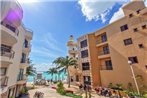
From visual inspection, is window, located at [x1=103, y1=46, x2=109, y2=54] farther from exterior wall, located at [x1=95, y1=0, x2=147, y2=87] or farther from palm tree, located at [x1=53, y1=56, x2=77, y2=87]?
palm tree, located at [x1=53, y1=56, x2=77, y2=87]

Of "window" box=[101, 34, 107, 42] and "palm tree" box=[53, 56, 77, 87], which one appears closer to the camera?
"window" box=[101, 34, 107, 42]

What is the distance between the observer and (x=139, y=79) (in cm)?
1817

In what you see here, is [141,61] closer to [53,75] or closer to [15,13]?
[15,13]

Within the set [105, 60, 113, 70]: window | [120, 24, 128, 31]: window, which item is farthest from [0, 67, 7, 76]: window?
[120, 24, 128, 31]: window

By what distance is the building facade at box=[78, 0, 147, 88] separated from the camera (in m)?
18.9

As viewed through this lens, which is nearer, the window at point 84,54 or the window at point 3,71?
the window at point 3,71

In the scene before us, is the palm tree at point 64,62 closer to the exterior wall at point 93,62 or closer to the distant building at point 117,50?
the distant building at point 117,50

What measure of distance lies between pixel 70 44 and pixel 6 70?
24833 mm

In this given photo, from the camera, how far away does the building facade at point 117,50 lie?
62.1 feet

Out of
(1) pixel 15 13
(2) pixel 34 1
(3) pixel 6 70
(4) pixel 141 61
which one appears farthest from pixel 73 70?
(2) pixel 34 1

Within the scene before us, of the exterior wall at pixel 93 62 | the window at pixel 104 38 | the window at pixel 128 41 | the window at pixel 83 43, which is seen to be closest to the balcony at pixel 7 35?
the window at pixel 83 43

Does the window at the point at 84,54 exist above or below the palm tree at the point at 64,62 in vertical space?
A: above

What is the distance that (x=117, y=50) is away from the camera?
894 inches

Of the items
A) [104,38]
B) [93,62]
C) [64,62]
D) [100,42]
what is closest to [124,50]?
[104,38]
